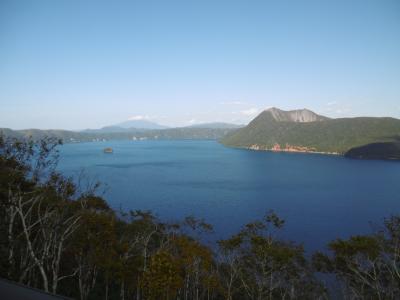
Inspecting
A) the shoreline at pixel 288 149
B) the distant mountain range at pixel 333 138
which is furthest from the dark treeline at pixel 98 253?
the shoreline at pixel 288 149

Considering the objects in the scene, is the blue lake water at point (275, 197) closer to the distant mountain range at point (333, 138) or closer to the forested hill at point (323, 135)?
the distant mountain range at point (333, 138)

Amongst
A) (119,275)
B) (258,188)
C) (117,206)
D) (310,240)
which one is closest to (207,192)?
(258,188)

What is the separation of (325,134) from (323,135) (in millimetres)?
1029

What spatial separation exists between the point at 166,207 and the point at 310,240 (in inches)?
732

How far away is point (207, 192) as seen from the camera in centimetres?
5284

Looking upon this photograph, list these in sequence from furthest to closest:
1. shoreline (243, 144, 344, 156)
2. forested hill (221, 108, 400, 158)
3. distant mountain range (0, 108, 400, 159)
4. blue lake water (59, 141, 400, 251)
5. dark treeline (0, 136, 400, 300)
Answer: shoreline (243, 144, 344, 156), forested hill (221, 108, 400, 158), distant mountain range (0, 108, 400, 159), blue lake water (59, 141, 400, 251), dark treeline (0, 136, 400, 300)

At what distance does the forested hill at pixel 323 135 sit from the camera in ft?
428

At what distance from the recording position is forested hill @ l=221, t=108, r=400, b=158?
428 ft

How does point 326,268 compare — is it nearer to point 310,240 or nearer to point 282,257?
point 282,257

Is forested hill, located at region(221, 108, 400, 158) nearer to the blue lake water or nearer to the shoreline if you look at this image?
the shoreline

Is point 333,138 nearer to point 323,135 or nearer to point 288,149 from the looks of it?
point 323,135

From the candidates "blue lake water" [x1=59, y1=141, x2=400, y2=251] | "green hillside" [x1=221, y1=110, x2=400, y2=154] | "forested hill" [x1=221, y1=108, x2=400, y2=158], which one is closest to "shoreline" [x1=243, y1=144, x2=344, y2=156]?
"forested hill" [x1=221, y1=108, x2=400, y2=158]

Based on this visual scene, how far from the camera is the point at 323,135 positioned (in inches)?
5876

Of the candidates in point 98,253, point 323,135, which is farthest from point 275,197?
point 323,135
